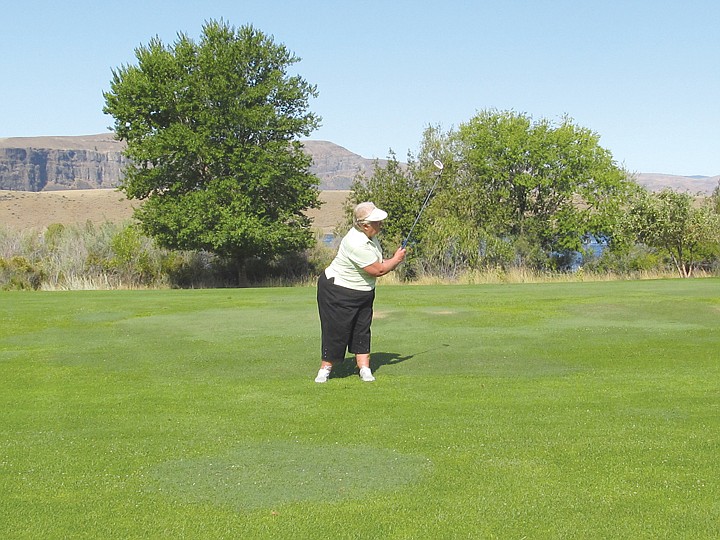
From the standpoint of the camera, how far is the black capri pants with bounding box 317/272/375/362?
8906mm

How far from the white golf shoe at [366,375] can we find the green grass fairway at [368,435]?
0.11 m

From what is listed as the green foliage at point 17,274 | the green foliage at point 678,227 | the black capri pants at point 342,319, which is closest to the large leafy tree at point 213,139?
the green foliage at point 17,274

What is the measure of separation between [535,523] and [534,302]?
41.7 ft

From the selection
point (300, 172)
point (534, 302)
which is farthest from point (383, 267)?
point (300, 172)

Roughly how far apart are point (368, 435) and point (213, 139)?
2513 cm

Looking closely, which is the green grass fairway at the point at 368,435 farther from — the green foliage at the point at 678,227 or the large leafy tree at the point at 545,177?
the large leafy tree at the point at 545,177

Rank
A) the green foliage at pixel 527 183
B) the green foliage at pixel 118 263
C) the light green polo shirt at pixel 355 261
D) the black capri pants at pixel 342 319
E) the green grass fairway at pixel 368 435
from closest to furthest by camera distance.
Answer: the green grass fairway at pixel 368 435, the light green polo shirt at pixel 355 261, the black capri pants at pixel 342 319, the green foliage at pixel 118 263, the green foliage at pixel 527 183

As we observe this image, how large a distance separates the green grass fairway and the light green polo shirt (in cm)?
108

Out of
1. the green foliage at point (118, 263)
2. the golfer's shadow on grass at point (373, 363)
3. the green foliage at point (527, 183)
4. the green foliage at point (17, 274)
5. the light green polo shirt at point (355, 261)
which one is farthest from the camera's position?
the green foliage at point (527, 183)

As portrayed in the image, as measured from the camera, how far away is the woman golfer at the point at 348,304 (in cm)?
876

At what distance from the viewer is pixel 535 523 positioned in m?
4.56

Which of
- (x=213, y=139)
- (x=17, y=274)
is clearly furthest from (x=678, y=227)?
(x=17, y=274)

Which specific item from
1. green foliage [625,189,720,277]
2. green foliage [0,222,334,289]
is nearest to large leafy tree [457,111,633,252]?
green foliage [625,189,720,277]

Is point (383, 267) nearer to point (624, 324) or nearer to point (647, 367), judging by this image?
point (647, 367)
